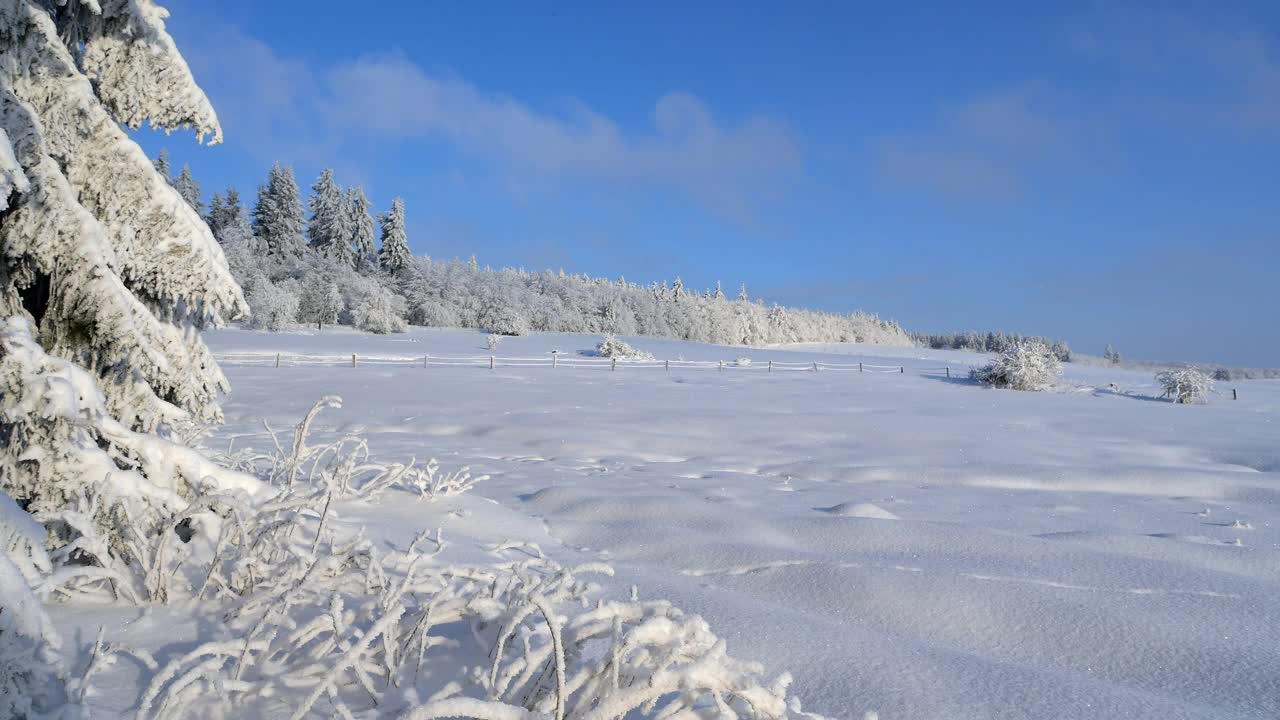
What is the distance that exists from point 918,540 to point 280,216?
65590 millimetres

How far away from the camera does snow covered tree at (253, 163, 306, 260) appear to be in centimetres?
5806

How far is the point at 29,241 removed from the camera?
2.82 metres

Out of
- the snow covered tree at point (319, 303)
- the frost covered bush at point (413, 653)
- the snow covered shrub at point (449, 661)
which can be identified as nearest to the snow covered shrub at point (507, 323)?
the snow covered tree at point (319, 303)

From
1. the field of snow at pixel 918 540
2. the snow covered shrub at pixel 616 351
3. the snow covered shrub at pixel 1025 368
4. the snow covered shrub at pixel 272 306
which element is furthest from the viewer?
the snow covered shrub at pixel 272 306

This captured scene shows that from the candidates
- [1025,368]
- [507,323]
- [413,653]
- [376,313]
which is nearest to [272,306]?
[376,313]

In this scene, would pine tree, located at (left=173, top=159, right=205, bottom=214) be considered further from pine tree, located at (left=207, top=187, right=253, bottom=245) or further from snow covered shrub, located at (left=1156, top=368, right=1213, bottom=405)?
snow covered shrub, located at (left=1156, top=368, right=1213, bottom=405)

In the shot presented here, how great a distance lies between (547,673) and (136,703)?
988 mm

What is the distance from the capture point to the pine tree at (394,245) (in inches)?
2454

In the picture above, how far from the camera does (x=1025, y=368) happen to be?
2523 cm

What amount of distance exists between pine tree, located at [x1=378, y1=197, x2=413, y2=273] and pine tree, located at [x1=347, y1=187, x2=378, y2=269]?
1223mm

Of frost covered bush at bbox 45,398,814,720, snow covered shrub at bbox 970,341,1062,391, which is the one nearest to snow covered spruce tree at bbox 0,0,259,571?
frost covered bush at bbox 45,398,814,720

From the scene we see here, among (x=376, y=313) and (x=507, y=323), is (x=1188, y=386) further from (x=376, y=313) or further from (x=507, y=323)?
(x=376, y=313)

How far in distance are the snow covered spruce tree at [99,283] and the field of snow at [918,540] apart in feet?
2.21

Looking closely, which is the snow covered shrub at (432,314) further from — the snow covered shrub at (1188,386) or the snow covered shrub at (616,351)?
the snow covered shrub at (1188,386)
